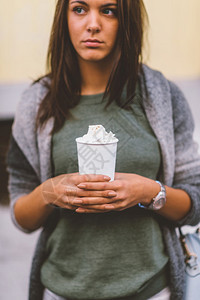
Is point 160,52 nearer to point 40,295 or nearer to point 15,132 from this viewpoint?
point 15,132

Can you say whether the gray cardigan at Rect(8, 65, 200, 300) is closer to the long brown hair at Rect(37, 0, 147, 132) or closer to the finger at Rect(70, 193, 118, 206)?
the long brown hair at Rect(37, 0, 147, 132)

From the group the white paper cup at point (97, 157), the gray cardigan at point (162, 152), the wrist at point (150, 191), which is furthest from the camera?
the gray cardigan at point (162, 152)

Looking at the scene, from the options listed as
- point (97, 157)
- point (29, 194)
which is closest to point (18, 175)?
point (29, 194)

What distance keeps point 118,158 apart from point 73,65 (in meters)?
0.23

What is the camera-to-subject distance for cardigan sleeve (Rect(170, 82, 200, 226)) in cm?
76

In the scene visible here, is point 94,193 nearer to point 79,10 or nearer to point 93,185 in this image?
point 93,185

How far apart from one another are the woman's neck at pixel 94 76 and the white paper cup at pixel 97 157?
0.23m

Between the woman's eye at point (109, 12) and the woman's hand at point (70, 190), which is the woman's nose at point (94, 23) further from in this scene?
the woman's hand at point (70, 190)

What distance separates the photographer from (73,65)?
73 cm

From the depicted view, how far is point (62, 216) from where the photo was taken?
2.48 feet

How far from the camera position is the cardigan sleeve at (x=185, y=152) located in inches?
30.0

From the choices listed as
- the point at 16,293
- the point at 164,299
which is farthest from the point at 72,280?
the point at 16,293

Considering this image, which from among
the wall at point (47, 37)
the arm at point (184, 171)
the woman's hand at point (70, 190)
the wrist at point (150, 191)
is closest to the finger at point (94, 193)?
the woman's hand at point (70, 190)

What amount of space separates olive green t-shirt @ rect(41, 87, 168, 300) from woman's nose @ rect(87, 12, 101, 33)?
6.6 inches
